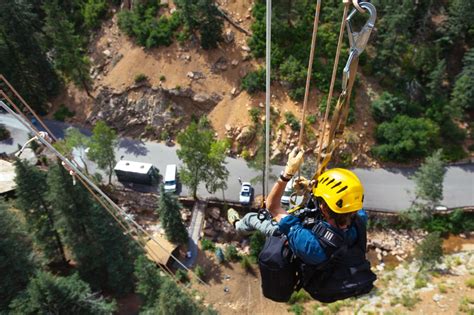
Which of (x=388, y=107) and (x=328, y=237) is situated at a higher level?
(x=328, y=237)

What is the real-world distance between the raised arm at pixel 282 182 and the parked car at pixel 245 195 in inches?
808

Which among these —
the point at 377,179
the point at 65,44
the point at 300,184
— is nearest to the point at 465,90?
the point at 377,179

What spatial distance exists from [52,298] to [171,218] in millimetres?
9171

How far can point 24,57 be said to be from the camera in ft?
107

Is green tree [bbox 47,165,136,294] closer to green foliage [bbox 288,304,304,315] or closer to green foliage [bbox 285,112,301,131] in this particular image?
green foliage [bbox 288,304,304,315]

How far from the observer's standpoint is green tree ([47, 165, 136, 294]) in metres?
20.2

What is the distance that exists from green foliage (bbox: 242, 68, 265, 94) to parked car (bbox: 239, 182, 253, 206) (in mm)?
8484

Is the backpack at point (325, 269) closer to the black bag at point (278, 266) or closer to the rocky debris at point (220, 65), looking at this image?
the black bag at point (278, 266)

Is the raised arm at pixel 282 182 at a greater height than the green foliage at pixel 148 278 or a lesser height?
greater

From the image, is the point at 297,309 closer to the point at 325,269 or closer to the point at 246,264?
the point at 246,264

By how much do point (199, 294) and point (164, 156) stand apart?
474 inches

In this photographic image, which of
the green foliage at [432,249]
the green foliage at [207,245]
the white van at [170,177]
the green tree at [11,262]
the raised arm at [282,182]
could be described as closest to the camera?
the raised arm at [282,182]

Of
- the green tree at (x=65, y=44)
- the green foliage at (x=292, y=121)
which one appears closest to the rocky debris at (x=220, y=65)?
the green foliage at (x=292, y=121)

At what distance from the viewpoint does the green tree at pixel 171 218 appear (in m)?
24.5
